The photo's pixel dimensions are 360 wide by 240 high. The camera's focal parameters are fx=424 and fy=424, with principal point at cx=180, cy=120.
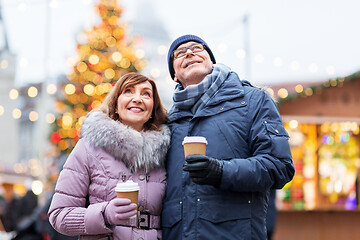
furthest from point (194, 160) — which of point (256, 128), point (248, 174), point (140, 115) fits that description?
point (140, 115)

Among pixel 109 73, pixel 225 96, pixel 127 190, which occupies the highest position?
pixel 109 73

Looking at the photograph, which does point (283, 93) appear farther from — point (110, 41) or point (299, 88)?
point (110, 41)

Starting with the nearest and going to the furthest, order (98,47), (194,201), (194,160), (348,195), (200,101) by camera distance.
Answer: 1. (194,160)
2. (194,201)
3. (200,101)
4. (348,195)
5. (98,47)

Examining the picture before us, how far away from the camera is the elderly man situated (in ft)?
7.52

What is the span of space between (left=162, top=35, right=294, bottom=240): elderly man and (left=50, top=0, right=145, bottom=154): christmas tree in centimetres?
957

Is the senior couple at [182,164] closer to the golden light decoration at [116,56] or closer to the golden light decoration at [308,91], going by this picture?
the golden light decoration at [308,91]

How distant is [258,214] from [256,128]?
50 centimetres

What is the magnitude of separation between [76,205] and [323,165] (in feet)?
24.0

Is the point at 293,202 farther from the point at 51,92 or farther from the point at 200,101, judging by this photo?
the point at 51,92

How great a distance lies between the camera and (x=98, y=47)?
12570 mm

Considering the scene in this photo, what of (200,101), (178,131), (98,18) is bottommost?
(178,131)

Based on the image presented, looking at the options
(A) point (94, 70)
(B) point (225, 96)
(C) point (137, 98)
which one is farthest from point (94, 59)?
(B) point (225, 96)

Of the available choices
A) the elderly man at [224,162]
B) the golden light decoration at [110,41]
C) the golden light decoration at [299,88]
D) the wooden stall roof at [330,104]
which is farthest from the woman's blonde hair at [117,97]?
the golden light decoration at [110,41]

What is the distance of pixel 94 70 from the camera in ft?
40.8
